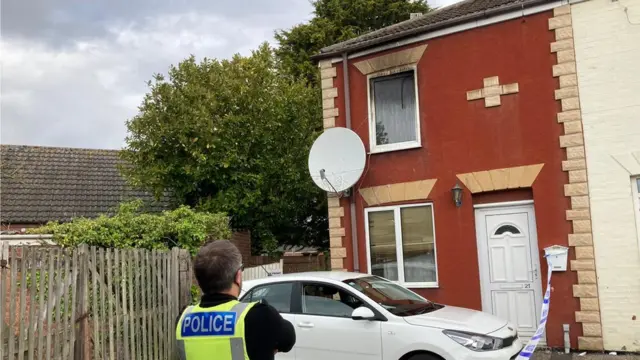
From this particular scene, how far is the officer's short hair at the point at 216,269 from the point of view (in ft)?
9.18

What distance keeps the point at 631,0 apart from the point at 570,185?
302cm

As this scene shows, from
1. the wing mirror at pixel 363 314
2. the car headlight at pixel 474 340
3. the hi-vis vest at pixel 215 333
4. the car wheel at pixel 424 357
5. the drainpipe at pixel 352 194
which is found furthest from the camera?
the drainpipe at pixel 352 194

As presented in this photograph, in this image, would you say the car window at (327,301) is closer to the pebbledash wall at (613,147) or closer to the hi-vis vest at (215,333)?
the hi-vis vest at (215,333)

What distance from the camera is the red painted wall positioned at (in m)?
9.12

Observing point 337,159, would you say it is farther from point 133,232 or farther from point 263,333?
point 263,333

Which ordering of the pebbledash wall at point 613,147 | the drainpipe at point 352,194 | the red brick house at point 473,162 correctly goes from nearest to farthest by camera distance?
the pebbledash wall at point 613,147 → the red brick house at point 473,162 → the drainpipe at point 352,194

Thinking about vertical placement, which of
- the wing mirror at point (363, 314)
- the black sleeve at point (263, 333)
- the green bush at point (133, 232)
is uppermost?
the green bush at point (133, 232)

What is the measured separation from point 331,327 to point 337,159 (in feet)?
14.5

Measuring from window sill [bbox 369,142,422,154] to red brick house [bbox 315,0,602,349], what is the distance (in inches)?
0.9

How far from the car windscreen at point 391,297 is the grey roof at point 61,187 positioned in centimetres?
1120

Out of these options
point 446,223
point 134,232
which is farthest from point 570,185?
point 134,232

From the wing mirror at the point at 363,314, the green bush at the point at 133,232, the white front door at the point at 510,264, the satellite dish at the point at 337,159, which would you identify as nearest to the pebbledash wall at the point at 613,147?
the white front door at the point at 510,264

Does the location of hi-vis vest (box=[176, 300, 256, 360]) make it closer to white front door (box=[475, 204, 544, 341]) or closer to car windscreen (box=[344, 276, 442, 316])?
car windscreen (box=[344, 276, 442, 316])

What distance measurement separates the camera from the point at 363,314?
21.2 feet
